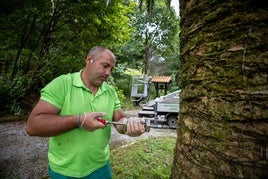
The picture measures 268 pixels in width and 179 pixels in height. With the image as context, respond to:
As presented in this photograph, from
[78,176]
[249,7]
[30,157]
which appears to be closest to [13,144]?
[30,157]

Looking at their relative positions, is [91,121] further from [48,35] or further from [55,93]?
[48,35]

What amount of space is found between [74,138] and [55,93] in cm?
43

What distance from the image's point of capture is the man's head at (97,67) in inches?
86.9

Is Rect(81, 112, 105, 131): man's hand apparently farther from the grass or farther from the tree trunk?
the grass

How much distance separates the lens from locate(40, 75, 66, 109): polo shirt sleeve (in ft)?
6.04

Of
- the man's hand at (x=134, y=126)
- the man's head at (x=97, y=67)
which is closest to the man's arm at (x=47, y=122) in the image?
the man's hand at (x=134, y=126)

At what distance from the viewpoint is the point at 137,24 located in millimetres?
22062

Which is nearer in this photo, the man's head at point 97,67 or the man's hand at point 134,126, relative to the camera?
the man's hand at point 134,126

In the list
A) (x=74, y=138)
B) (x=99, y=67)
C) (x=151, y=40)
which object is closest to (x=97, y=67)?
(x=99, y=67)

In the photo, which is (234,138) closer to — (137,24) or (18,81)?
(18,81)

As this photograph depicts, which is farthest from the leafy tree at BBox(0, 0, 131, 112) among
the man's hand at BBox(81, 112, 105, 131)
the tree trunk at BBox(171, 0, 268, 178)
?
the tree trunk at BBox(171, 0, 268, 178)

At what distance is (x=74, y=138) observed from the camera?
199cm

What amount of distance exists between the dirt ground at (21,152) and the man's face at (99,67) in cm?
363

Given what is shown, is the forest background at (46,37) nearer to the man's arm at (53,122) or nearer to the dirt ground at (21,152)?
the dirt ground at (21,152)
